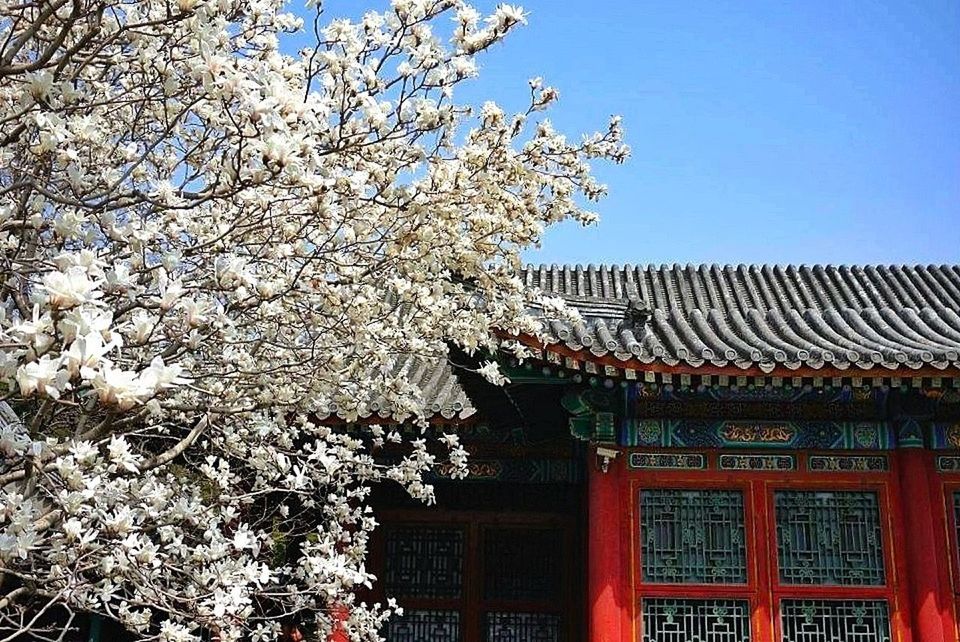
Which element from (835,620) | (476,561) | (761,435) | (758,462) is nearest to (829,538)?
(835,620)

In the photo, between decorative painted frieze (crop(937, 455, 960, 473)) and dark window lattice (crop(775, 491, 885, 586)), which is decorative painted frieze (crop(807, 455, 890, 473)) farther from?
decorative painted frieze (crop(937, 455, 960, 473))

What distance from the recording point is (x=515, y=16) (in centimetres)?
412

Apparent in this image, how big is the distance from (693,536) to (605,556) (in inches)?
26.6

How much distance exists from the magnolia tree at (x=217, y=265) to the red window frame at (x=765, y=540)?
6.76 ft

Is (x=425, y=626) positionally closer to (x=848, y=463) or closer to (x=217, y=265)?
(x=848, y=463)

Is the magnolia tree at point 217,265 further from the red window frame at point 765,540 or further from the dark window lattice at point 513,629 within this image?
the dark window lattice at point 513,629

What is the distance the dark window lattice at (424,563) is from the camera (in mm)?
8336

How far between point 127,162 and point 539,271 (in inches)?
352

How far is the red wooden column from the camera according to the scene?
6.93 metres

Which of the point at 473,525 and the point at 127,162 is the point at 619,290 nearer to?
the point at 473,525

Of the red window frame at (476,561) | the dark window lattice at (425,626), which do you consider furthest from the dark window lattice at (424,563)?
the dark window lattice at (425,626)

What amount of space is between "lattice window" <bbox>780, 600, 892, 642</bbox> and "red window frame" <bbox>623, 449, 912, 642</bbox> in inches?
2.1

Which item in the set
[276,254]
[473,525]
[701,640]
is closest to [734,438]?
[701,640]

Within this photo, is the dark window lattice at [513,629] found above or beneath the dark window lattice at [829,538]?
beneath
